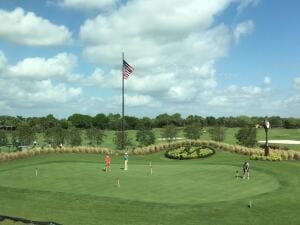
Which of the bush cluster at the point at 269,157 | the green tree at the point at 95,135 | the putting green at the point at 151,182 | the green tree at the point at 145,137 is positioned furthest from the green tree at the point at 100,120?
the putting green at the point at 151,182

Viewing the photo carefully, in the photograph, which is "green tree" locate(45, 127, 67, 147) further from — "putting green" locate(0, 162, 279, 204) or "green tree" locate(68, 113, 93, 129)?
"green tree" locate(68, 113, 93, 129)

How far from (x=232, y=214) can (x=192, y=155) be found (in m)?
25.4

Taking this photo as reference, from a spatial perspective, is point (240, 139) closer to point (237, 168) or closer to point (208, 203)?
point (237, 168)

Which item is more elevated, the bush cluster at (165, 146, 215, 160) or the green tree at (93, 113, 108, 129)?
the green tree at (93, 113, 108, 129)

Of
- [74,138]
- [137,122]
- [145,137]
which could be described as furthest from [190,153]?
[137,122]

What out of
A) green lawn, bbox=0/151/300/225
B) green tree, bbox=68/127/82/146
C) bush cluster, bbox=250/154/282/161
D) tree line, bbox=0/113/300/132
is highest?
tree line, bbox=0/113/300/132

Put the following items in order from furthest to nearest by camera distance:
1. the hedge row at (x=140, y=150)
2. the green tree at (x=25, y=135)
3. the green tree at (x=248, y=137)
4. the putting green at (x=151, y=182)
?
the green tree at (x=25, y=135) < the green tree at (x=248, y=137) < the hedge row at (x=140, y=150) < the putting green at (x=151, y=182)

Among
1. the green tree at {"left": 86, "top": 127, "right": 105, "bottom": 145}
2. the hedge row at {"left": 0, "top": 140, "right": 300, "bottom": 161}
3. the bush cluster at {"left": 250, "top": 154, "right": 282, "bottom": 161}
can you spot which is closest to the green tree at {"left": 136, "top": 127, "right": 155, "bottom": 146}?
the green tree at {"left": 86, "top": 127, "right": 105, "bottom": 145}

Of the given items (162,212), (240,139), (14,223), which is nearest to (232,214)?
(162,212)

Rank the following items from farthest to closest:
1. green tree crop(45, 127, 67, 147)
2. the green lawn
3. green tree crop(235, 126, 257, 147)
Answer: green tree crop(45, 127, 67, 147)
green tree crop(235, 126, 257, 147)
the green lawn

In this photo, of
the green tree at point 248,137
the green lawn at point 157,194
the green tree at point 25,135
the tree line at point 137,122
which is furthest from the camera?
the tree line at point 137,122

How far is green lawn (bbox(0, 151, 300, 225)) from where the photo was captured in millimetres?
25891

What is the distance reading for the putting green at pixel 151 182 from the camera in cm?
2991

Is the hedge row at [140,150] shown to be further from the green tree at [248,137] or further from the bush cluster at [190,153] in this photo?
the green tree at [248,137]
